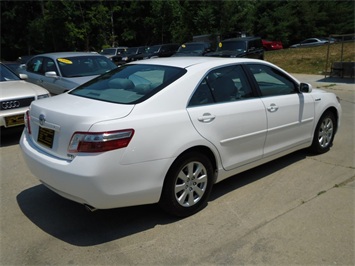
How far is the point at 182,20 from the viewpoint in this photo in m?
37.9

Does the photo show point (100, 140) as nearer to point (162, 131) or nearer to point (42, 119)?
point (162, 131)

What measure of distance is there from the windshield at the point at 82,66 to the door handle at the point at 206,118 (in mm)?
5077

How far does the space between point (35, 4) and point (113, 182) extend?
5397 cm

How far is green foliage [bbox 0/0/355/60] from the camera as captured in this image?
35.0 m

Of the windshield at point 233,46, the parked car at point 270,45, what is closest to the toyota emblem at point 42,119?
the windshield at point 233,46

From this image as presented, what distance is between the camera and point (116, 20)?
4222cm

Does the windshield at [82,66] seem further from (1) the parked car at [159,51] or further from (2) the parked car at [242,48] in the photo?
(1) the parked car at [159,51]

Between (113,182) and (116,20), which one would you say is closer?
(113,182)

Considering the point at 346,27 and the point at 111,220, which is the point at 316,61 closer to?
the point at 111,220

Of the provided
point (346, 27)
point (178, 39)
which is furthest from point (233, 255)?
point (346, 27)

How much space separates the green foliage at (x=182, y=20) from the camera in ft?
115

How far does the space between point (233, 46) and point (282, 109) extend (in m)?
13.3

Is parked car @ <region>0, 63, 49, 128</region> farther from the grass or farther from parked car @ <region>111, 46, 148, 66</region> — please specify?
parked car @ <region>111, 46, 148, 66</region>

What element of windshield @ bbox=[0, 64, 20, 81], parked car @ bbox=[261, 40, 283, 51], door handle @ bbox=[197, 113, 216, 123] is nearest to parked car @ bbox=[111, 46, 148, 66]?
parked car @ bbox=[261, 40, 283, 51]
